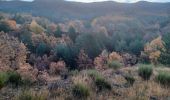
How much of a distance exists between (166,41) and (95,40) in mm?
27453

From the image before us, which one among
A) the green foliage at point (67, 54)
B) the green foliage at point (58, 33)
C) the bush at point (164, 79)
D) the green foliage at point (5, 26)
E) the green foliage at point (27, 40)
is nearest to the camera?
the bush at point (164, 79)

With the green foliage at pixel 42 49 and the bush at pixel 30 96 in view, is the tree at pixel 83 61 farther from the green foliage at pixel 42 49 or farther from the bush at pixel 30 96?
the bush at pixel 30 96

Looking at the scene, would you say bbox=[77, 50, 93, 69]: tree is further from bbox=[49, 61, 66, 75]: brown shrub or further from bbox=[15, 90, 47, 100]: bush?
bbox=[15, 90, 47, 100]: bush

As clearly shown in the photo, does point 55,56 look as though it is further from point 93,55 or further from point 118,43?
point 118,43

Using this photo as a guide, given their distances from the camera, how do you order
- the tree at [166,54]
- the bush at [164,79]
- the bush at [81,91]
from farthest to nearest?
1. the tree at [166,54]
2. the bush at [164,79]
3. the bush at [81,91]

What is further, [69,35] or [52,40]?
[69,35]

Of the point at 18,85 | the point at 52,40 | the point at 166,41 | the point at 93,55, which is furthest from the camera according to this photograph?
the point at 52,40

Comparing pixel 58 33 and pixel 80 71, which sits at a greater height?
pixel 80 71

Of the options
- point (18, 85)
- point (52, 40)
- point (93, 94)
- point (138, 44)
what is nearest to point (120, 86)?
point (93, 94)

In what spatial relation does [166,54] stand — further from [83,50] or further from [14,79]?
[14,79]

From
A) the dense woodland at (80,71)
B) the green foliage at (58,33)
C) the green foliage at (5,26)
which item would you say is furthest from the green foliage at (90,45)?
the green foliage at (5,26)

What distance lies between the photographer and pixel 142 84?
12.0 m

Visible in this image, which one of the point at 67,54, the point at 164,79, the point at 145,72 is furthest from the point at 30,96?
the point at 67,54

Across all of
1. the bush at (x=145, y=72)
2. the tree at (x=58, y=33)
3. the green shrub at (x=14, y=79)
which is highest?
the green shrub at (x=14, y=79)
